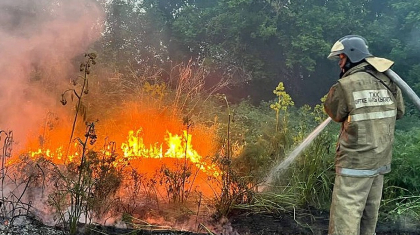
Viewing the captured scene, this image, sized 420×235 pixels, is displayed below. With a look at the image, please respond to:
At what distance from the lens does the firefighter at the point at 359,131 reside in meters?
3.52

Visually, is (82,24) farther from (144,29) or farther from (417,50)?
(417,50)

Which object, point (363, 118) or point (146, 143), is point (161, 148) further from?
point (363, 118)

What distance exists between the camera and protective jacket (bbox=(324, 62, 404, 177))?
3514mm

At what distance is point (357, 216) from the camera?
3521 mm

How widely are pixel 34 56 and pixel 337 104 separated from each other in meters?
6.93

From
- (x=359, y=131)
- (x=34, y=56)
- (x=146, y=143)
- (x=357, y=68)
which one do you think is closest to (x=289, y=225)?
(x=359, y=131)

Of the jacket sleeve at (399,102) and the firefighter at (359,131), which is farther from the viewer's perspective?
the jacket sleeve at (399,102)

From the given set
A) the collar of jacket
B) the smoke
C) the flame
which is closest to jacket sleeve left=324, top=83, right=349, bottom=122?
the collar of jacket

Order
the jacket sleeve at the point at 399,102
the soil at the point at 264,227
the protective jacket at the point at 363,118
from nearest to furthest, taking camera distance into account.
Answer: the protective jacket at the point at 363,118
the jacket sleeve at the point at 399,102
the soil at the point at 264,227

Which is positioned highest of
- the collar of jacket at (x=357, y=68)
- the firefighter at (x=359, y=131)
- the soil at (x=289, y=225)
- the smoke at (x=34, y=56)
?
the smoke at (x=34, y=56)

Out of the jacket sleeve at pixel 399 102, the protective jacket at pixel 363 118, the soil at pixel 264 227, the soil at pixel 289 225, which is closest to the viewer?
the protective jacket at pixel 363 118

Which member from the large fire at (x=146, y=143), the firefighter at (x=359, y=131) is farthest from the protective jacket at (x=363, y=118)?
the large fire at (x=146, y=143)

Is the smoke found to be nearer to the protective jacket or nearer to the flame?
the flame

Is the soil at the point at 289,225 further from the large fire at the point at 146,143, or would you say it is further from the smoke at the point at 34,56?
the smoke at the point at 34,56
